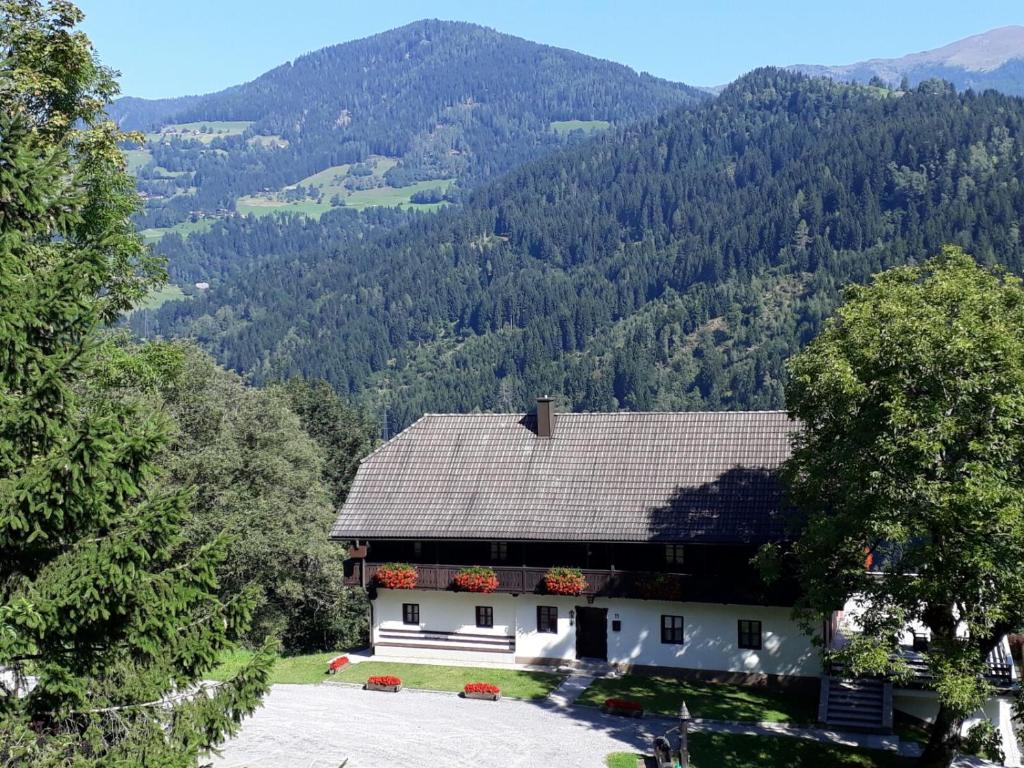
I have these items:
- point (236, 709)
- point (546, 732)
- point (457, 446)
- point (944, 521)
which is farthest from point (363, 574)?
point (236, 709)

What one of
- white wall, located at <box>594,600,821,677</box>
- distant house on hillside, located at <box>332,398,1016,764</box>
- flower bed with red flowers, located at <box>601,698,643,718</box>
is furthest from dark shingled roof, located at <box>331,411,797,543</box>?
flower bed with red flowers, located at <box>601,698,643,718</box>

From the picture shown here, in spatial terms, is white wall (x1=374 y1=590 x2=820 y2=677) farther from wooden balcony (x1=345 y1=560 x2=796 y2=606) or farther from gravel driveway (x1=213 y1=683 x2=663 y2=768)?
gravel driveway (x1=213 y1=683 x2=663 y2=768)

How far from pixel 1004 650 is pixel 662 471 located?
1269cm

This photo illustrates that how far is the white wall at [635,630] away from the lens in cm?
3672

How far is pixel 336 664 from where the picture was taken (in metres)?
39.8

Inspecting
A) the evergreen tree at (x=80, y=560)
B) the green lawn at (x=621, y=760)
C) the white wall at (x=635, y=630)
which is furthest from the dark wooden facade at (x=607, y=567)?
the evergreen tree at (x=80, y=560)

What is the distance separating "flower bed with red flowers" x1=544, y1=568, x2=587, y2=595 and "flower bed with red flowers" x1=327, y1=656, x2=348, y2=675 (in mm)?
8225

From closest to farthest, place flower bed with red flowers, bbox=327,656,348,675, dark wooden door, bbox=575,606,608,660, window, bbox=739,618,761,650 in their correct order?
window, bbox=739,618,761,650, dark wooden door, bbox=575,606,608,660, flower bed with red flowers, bbox=327,656,348,675

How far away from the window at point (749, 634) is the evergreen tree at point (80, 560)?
2440 centimetres

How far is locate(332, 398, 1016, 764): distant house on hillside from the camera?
121 ft

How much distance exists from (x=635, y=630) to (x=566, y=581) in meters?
3.00

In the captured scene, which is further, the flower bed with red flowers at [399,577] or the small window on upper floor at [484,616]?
the small window on upper floor at [484,616]

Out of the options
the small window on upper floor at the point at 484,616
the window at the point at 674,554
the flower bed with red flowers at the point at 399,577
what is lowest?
the small window on upper floor at the point at 484,616

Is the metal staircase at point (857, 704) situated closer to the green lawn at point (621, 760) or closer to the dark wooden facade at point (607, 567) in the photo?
the dark wooden facade at point (607, 567)
